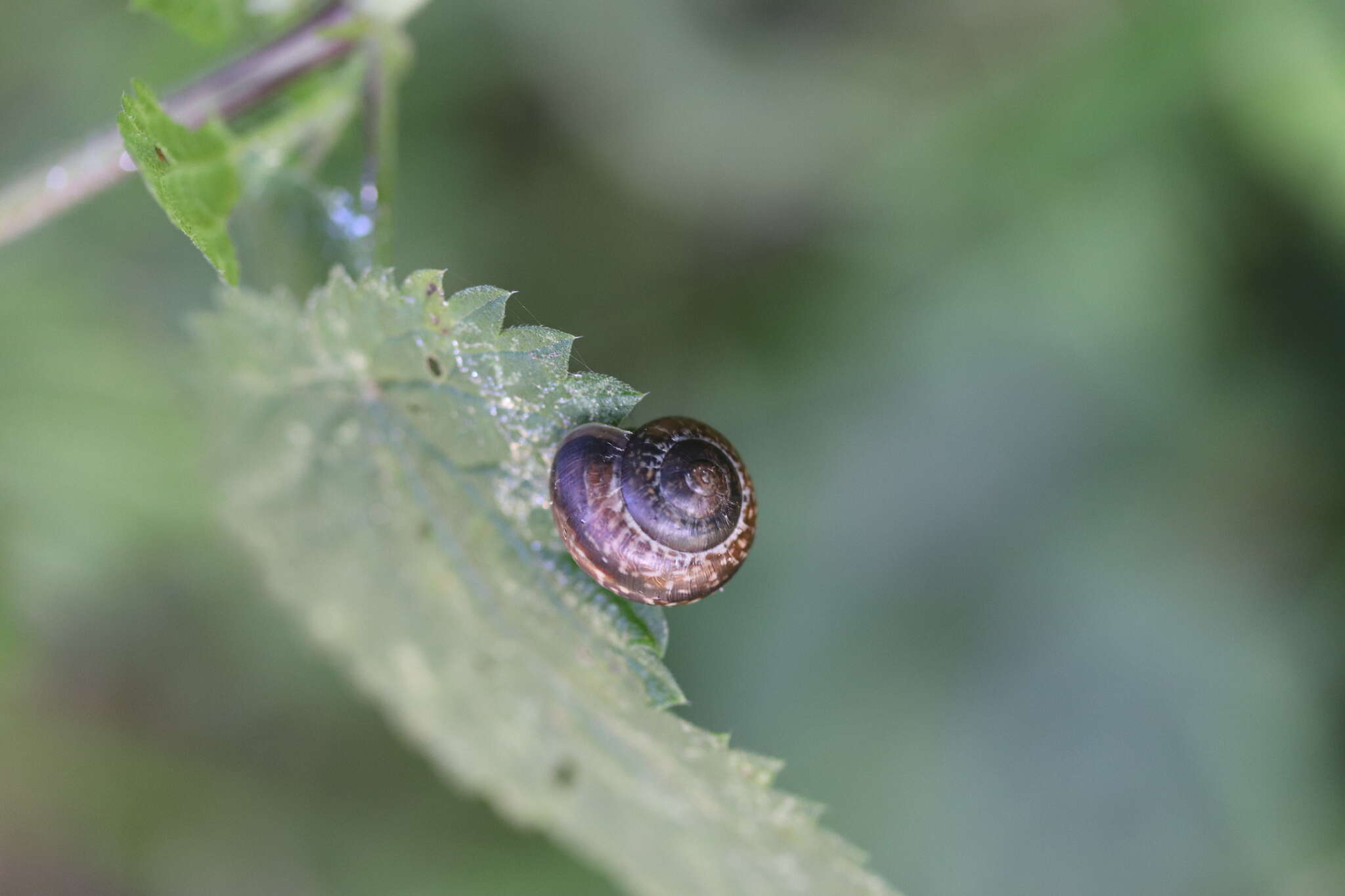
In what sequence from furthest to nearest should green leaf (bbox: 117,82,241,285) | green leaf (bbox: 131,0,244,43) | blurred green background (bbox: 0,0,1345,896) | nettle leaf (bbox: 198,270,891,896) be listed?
blurred green background (bbox: 0,0,1345,896)
green leaf (bbox: 131,0,244,43)
nettle leaf (bbox: 198,270,891,896)
green leaf (bbox: 117,82,241,285)

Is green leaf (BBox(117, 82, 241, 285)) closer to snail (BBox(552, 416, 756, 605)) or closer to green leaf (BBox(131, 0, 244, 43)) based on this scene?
green leaf (BBox(131, 0, 244, 43))

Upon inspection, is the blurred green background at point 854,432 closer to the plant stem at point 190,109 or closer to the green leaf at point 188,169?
the plant stem at point 190,109

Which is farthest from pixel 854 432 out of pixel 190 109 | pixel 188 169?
pixel 188 169

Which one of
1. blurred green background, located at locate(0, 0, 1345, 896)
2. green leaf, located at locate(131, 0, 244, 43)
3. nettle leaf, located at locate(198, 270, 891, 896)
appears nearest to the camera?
nettle leaf, located at locate(198, 270, 891, 896)

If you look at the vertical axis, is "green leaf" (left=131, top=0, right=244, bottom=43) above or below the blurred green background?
below

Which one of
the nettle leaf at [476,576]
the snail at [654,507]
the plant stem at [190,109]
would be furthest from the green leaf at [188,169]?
the snail at [654,507]

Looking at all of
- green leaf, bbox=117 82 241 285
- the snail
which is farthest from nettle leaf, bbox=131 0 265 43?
the snail
